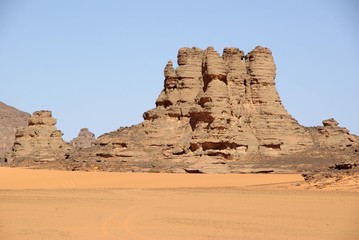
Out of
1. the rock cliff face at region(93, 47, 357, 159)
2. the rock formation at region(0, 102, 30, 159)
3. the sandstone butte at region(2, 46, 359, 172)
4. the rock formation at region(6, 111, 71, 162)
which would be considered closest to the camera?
the sandstone butte at region(2, 46, 359, 172)

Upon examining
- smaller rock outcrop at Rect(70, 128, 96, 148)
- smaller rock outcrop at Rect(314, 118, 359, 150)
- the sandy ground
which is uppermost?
smaller rock outcrop at Rect(70, 128, 96, 148)

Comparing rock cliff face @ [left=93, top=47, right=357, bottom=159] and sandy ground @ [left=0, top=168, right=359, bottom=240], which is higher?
rock cliff face @ [left=93, top=47, right=357, bottom=159]

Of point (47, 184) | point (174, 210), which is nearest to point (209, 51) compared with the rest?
point (47, 184)

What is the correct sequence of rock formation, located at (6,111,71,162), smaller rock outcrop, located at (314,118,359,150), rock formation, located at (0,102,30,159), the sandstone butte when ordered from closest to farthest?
the sandstone butte
smaller rock outcrop, located at (314,118,359,150)
rock formation, located at (6,111,71,162)
rock formation, located at (0,102,30,159)

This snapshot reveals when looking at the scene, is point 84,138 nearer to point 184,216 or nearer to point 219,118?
point 219,118

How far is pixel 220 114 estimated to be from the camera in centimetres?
5866

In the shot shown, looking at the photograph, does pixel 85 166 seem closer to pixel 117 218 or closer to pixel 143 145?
pixel 143 145

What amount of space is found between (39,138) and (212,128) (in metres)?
25.0

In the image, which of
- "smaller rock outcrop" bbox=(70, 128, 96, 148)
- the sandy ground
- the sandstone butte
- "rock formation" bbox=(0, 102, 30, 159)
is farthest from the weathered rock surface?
"rock formation" bbox=(0, 102, 30, 159)

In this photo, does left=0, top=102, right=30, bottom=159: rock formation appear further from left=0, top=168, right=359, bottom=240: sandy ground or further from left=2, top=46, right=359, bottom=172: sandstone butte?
left=0, top=168, right=359, bottom=240: sandy ground

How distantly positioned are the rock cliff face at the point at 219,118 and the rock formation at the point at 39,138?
912 centimetres

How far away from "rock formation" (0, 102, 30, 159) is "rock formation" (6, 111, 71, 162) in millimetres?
37855

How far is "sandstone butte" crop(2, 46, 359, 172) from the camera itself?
181 feet

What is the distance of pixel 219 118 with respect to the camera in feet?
188
